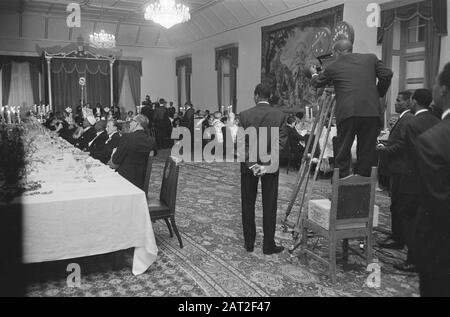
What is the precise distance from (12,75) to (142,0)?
6080 mm

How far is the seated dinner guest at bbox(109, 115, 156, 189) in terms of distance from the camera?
4617mm

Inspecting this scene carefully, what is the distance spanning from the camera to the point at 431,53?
7.61 metres

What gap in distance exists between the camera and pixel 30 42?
16266mm

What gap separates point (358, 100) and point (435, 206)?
6.24 feet

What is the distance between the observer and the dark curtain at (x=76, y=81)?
16.4 metres

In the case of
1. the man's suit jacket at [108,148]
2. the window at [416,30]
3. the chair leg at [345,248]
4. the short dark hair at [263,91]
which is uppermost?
the window at [416,30]

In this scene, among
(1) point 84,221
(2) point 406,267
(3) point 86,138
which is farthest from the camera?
(3) point 86,138

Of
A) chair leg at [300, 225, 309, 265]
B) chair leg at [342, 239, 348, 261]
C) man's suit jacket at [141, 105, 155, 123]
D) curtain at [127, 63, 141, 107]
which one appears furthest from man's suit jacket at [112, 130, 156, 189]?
curtain at [127, 63, 141, 107]

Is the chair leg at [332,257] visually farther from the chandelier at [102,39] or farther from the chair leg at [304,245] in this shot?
the chandelier at [102,39]

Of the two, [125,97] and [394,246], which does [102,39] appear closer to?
[125,97]

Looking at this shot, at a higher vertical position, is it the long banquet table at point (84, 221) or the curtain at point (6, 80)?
the curtain at point (6, 80)

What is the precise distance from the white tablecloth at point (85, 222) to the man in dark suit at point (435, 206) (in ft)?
7.13

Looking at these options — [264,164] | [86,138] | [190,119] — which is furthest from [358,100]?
[190,119]

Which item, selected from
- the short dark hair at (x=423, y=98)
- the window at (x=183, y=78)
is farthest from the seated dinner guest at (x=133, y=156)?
the window at (x=183, y=78)
